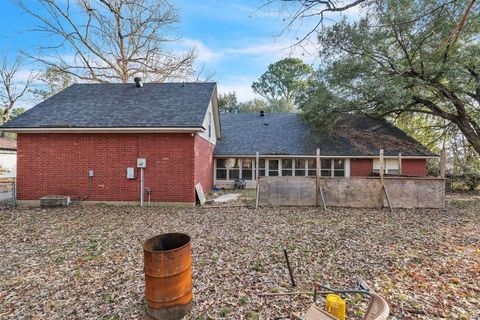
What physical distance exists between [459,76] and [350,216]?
349 inches

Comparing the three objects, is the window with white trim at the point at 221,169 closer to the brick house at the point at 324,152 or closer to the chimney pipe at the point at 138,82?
the brick house at the point at 324,152

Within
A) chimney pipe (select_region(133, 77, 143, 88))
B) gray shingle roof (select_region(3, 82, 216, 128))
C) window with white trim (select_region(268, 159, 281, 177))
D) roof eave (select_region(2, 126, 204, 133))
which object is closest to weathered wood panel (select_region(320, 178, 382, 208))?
roof eave (select_region(2, 126, 204, 133))

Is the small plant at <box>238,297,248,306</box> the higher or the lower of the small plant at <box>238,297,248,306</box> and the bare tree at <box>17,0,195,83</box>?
the lower

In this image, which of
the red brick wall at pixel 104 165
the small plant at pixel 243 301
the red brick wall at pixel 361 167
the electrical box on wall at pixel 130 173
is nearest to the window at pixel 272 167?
the red brick wall at pixel 361 167

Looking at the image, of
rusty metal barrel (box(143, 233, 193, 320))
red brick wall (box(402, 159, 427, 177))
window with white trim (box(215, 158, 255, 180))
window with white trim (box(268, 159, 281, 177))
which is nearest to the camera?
rusty metal barrel (box(143, 233, 193, 320))

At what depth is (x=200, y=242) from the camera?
5754mm

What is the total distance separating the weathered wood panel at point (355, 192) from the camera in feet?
30.7

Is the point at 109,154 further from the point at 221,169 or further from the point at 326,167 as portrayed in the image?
the point at 326,167

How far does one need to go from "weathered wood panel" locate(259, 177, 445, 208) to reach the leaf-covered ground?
100 cm

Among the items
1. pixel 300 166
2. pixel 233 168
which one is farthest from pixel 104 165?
pixel 300 166

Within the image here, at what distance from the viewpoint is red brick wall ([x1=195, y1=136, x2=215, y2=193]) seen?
10.8 meters

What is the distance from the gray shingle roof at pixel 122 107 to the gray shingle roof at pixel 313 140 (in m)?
4.40

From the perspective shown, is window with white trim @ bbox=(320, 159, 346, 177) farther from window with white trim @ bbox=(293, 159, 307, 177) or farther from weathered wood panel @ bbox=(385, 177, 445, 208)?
weathered wood panel @ bbox=(385, 177, 445, 208)

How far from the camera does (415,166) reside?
1454 centimetres
